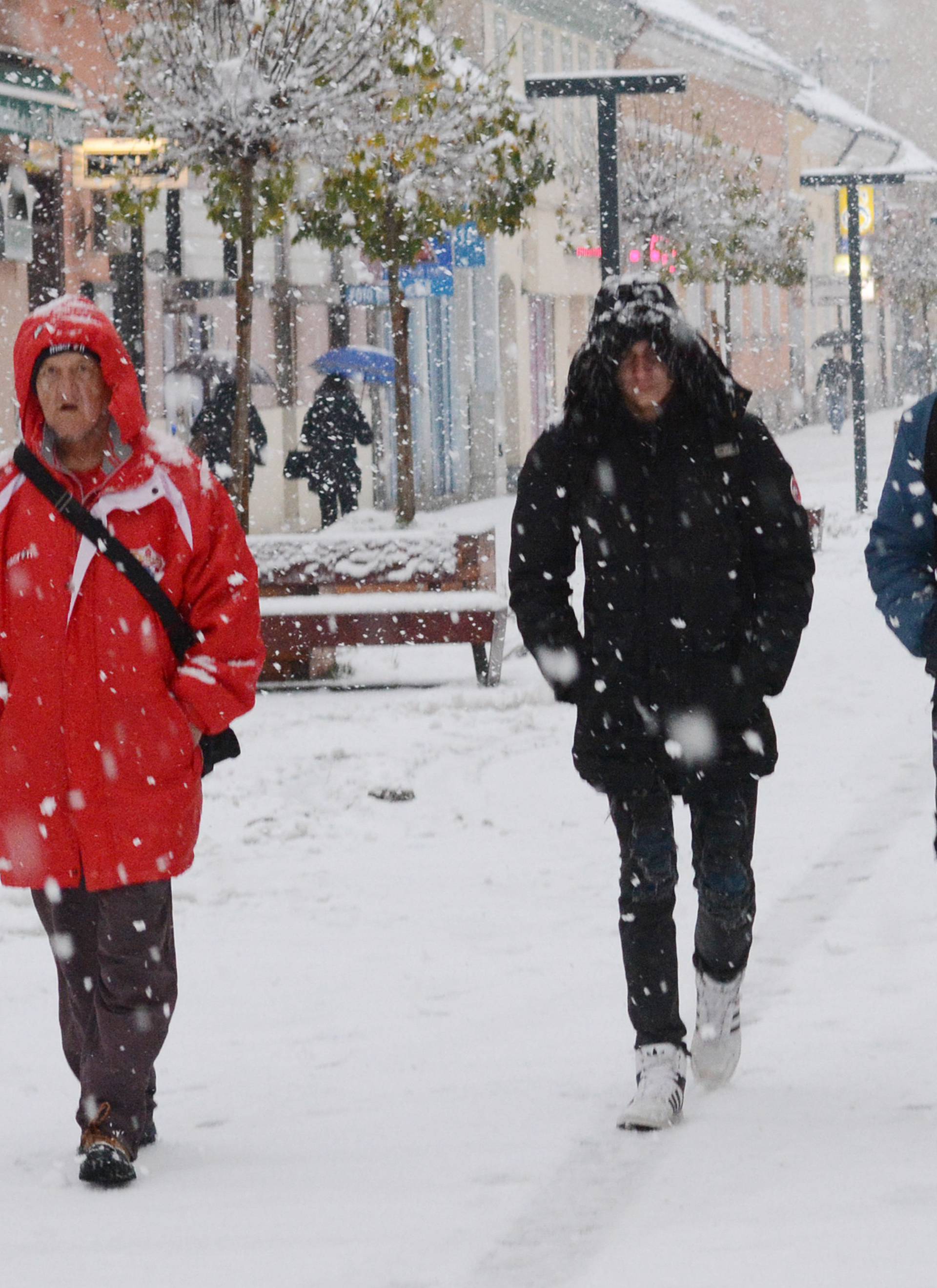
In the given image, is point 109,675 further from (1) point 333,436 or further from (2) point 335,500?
(2) point 335,500

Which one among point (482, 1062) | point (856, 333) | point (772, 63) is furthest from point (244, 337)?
point (772, 63)

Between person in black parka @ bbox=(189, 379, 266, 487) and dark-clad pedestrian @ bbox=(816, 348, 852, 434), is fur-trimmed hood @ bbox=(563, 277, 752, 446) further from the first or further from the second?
dark-clad pedestrian @ bbox=(816, 348, 852, 434)

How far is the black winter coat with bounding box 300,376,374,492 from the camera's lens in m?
20.7

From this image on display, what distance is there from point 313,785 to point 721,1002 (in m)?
4.53

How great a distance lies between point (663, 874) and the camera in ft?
15.0

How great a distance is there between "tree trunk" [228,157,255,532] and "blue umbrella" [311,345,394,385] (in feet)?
32.5

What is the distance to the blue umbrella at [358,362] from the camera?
2334 cm

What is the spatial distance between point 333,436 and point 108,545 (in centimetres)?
1660

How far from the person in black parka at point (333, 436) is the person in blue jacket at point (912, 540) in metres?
16.1

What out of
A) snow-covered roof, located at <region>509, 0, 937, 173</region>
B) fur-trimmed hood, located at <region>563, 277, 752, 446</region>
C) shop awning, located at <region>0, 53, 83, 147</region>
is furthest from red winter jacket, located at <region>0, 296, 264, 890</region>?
snow-covered roof, located at <region>509, 0, 937, 173</region>

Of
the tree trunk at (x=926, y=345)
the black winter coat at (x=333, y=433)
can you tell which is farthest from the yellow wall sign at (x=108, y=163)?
the tree trunk at (x=926, y=345)

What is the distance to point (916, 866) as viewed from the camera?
7.16 meters

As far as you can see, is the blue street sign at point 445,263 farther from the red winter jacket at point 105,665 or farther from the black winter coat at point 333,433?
the red winter jacket at point 105,665

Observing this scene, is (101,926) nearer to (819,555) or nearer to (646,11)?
(819,555)
